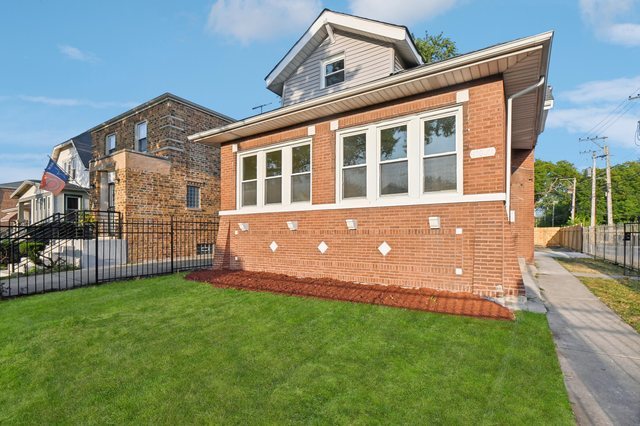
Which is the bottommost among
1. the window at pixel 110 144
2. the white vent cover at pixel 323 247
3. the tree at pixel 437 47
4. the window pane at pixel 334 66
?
the white vent cover at pixel 323 247

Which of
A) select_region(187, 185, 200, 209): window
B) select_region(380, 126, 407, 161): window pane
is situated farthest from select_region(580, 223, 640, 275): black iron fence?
select_region(187, 185, 200, 209): window

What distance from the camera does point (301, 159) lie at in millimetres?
8648

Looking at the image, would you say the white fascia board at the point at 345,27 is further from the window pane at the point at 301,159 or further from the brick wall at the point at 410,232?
the window pane at the point at 301,159

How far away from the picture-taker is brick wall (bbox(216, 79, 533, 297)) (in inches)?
228

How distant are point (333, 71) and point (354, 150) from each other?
5.39 metres

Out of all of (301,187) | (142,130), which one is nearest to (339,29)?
(301,187)

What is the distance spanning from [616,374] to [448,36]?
2285 cm

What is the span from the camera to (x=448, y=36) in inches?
832

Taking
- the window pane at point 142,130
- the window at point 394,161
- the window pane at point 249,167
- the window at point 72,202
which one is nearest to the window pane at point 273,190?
the window pane at point 249,167

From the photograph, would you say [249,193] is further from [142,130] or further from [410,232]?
[142,130]

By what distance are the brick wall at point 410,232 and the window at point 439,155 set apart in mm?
274

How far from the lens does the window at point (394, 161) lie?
690cm

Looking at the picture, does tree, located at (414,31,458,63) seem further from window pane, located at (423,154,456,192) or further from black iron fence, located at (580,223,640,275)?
window pane, located at (423,154,456,192)

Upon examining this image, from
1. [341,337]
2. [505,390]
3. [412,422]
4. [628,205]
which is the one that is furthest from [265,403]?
[628,205]
